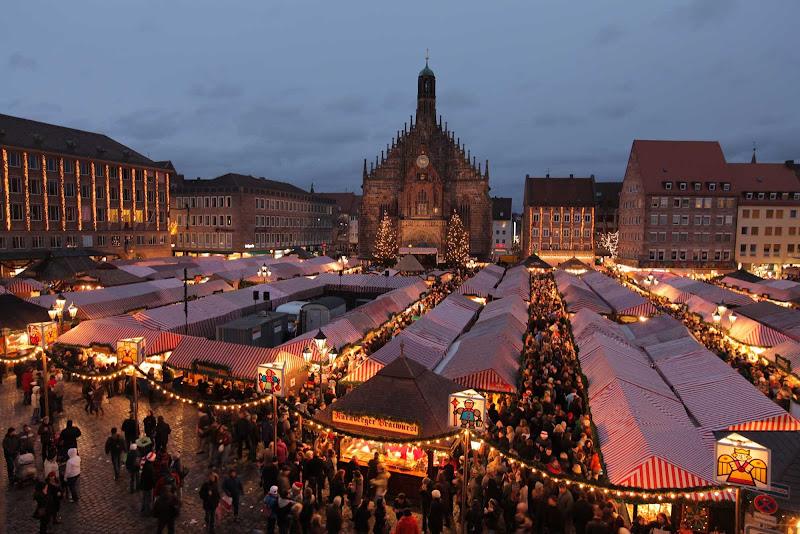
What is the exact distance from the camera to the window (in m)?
40.1

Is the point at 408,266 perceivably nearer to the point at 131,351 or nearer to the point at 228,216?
the point at 131,351

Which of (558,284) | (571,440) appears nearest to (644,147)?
(558,284)

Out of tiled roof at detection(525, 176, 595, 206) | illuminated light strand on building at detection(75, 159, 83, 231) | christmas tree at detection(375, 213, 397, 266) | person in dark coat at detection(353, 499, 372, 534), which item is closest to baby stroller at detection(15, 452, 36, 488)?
person in dark coat at detection(353, 499, 372, 534)

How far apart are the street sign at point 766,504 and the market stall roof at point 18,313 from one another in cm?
1996

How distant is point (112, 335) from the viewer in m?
16.3

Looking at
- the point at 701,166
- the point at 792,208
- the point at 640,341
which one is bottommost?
the point at 640,341

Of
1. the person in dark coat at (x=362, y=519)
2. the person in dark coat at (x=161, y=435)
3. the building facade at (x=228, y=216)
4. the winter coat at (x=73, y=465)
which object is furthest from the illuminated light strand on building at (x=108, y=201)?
the person in dark coat at (x=362, y=519)

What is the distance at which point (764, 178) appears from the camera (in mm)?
55312

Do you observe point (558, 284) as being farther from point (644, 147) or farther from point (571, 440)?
point (644, 147)

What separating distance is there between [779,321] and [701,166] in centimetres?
4413

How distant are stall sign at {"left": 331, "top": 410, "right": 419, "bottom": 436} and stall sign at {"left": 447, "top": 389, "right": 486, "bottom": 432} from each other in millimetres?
1044

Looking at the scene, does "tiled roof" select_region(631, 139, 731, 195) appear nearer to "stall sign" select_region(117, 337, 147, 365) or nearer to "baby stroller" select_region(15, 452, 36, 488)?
"stall sign" select_region(117, 337, 147, 365)

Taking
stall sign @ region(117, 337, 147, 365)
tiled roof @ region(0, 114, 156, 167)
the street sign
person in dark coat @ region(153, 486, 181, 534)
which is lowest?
person in dark coat @ region(153, 486, 181, 534)

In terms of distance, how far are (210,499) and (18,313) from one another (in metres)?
13.4
